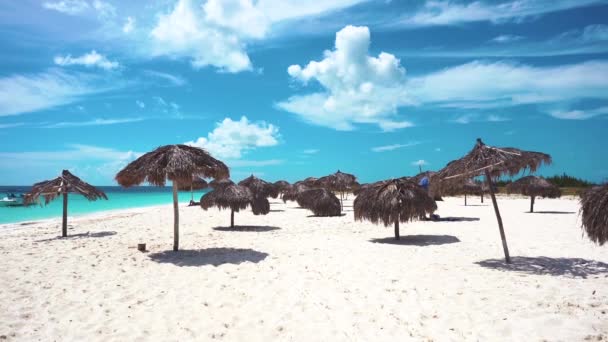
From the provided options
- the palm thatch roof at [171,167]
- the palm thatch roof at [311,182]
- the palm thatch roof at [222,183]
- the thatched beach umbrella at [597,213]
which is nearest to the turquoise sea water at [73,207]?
the palm thatch roof at [222,183]

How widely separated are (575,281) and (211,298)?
605cm

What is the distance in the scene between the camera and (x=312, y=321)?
15.7 feet

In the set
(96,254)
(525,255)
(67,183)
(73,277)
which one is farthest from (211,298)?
(67,183)

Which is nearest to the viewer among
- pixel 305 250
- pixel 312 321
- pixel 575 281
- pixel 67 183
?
pixel 312 321

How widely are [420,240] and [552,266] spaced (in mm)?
3782

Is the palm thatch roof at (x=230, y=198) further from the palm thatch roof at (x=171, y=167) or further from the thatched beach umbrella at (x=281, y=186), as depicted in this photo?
the thatched beach umbrella at (x=281, y=186)

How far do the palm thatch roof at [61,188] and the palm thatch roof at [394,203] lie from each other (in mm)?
8696

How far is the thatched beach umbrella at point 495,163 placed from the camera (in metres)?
7.35

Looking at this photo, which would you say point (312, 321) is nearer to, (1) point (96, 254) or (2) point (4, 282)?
(2) point (4, 282)

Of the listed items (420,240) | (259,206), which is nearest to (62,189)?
(259,206)

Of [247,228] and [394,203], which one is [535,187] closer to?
[394,203]

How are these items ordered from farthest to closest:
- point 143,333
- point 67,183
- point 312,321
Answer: point 67,183 < point 312,321 < point 143,333

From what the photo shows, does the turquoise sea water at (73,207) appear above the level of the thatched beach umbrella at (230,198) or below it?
below

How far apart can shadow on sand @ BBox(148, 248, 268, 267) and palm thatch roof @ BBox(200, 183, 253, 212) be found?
11.0 ft
